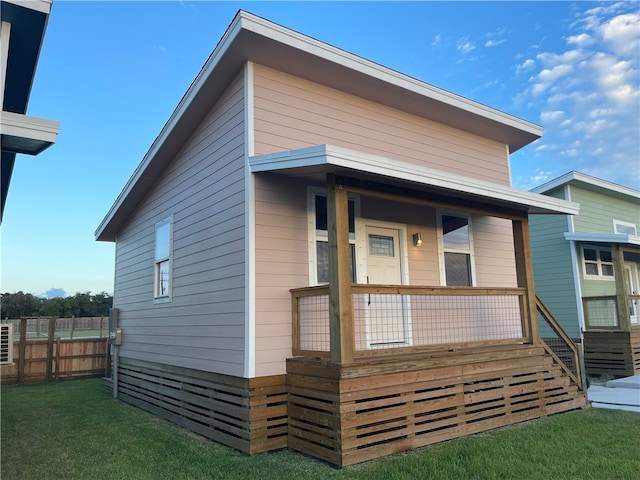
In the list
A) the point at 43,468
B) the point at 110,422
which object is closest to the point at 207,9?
the point at 110,422

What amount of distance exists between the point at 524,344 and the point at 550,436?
1673mm

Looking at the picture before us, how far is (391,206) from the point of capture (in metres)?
6.75

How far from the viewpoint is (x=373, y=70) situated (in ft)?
20.7

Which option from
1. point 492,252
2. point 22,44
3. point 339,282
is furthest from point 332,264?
point 492,252

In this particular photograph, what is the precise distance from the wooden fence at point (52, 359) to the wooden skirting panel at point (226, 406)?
6140 millimetres

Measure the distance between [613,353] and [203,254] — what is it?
9.44m

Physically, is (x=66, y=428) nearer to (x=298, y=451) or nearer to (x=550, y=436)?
(x=298, y=451)

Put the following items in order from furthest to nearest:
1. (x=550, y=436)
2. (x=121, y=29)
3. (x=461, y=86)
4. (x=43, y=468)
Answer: (x=461, y=86) < (x=121, y=29) < (x=550, y=436) < (x=43, y=468)

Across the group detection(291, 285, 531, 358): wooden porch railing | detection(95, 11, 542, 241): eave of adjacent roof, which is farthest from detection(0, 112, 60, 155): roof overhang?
detection(291, 285, 531, 358): wooden porch railing

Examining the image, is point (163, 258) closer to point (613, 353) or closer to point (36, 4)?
point (36, 4)

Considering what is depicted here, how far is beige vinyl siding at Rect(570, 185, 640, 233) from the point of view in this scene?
1255 cm

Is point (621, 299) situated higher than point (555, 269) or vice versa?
point (555, 269)

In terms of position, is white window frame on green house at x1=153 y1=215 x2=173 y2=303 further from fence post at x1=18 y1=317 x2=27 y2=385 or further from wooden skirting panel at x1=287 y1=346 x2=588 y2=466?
fence post at x1=18 y1=317 x2=27 y2=385

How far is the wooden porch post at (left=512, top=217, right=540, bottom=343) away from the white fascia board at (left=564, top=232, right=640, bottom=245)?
16.4 feet
